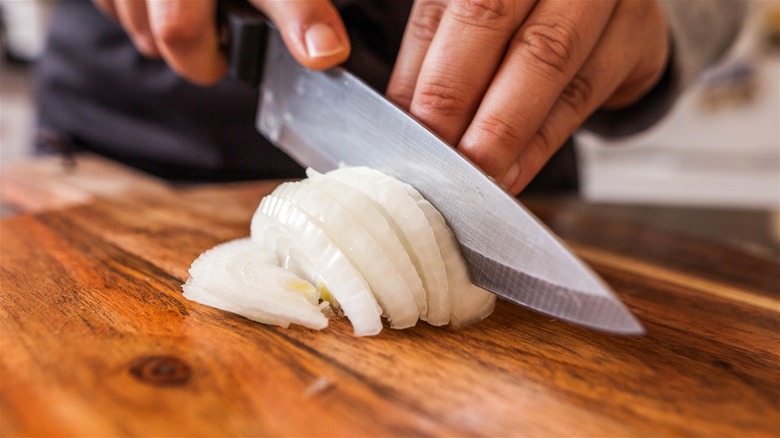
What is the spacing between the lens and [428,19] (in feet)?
2.77

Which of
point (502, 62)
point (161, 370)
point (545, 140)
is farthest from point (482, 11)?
point (161, 370)

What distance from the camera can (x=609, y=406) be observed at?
533mm

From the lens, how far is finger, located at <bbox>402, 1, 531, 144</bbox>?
756 millimetres

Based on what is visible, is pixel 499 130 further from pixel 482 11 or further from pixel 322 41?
pixel 322 41

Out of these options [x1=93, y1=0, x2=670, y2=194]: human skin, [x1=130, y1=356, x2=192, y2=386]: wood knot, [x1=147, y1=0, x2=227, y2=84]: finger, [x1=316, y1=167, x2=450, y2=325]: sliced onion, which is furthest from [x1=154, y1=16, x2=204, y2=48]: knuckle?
[x1=130, y1=356, x2=192, y2=386]: wood knot

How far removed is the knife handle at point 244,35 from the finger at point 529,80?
1.45 feet

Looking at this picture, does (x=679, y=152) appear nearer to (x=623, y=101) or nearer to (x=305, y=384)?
(x=623, y=101)

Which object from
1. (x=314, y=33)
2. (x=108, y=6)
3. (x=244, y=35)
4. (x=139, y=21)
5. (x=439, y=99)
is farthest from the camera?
(x=108, y=6)

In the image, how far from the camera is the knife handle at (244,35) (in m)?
1.02

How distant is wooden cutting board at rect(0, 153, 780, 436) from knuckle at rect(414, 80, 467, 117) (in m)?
0.25

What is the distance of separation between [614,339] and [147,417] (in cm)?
47

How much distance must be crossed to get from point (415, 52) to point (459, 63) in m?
0.10

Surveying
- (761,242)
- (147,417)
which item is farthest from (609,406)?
(761,242)

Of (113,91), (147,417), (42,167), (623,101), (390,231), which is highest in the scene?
(623,101)
